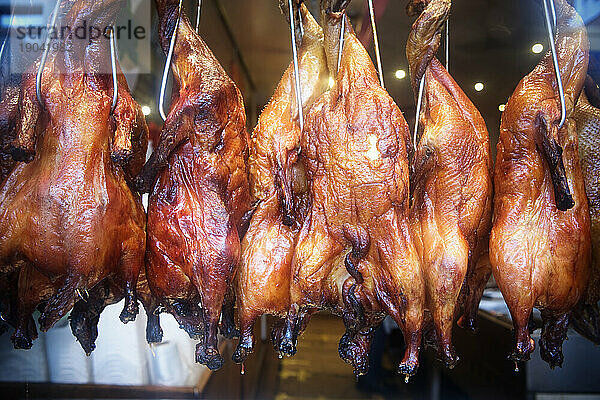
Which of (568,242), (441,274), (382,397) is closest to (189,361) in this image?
(382,397)

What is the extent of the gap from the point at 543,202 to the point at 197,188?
1.51 metres

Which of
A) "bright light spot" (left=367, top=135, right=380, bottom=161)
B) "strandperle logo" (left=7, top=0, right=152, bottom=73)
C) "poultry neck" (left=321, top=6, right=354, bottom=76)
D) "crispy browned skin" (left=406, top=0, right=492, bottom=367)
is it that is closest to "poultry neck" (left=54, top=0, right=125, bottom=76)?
"strandperle logo" (left=7, top=0, right=152, bottom=73)

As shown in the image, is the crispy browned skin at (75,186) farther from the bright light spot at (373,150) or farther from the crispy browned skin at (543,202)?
the crispy browned skin at (543,202)

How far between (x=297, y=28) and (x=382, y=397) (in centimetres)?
390

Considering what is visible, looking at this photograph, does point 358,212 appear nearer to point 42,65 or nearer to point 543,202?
point 543,202

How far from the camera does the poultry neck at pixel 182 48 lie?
7.35 ft

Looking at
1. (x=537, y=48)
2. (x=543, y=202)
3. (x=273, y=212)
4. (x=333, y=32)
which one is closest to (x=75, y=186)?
(x=273, y=212)

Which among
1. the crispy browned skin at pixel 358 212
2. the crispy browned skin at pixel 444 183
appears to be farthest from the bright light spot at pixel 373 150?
the crispy browned skin at pixel 444 183

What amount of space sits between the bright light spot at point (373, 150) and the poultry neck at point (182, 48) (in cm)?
70

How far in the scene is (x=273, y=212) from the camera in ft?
7.56

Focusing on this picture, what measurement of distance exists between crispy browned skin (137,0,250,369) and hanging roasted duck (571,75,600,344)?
5.35 ft

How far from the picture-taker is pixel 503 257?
2254 mm

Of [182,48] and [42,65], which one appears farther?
[182,48]

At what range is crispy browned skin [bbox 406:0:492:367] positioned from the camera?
7.28ft
